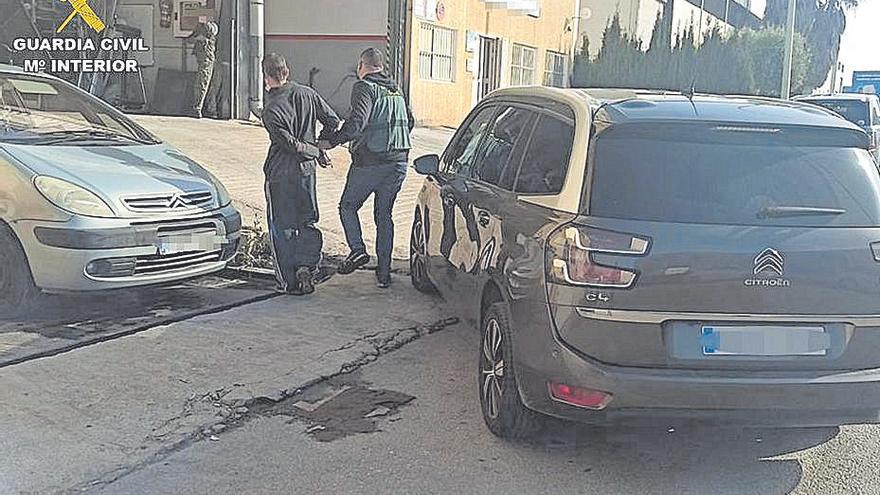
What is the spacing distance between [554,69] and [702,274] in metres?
29.4

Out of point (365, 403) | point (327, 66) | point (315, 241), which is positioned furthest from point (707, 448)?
point (327, 66)

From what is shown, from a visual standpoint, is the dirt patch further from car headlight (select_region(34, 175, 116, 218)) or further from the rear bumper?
car headlight (select_region(34, 175, 116, 218))

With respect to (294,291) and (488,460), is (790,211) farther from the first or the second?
(294,291)

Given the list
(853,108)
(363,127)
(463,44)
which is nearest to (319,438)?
(363,127)

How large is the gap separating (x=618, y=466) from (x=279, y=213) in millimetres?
3641

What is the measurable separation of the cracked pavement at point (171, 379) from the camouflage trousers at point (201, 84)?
11535 millimetres

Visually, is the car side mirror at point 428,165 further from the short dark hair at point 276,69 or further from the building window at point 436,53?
the building window at point 436,53

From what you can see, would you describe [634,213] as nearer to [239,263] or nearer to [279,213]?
[279,213]

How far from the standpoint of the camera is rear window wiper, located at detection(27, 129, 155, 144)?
696 centimetres

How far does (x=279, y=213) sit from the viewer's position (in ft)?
24.1

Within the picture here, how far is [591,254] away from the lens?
4.07 metres

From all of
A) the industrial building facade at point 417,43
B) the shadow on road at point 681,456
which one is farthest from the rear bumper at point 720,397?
the industrial building facade at point 417,43

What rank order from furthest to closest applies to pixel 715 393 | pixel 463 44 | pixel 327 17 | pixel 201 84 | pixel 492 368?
pixel 463 44
pixel 327 17
pixel 201 84
pixel 492 368
pixel 715 393

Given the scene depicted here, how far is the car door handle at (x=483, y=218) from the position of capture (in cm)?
534
